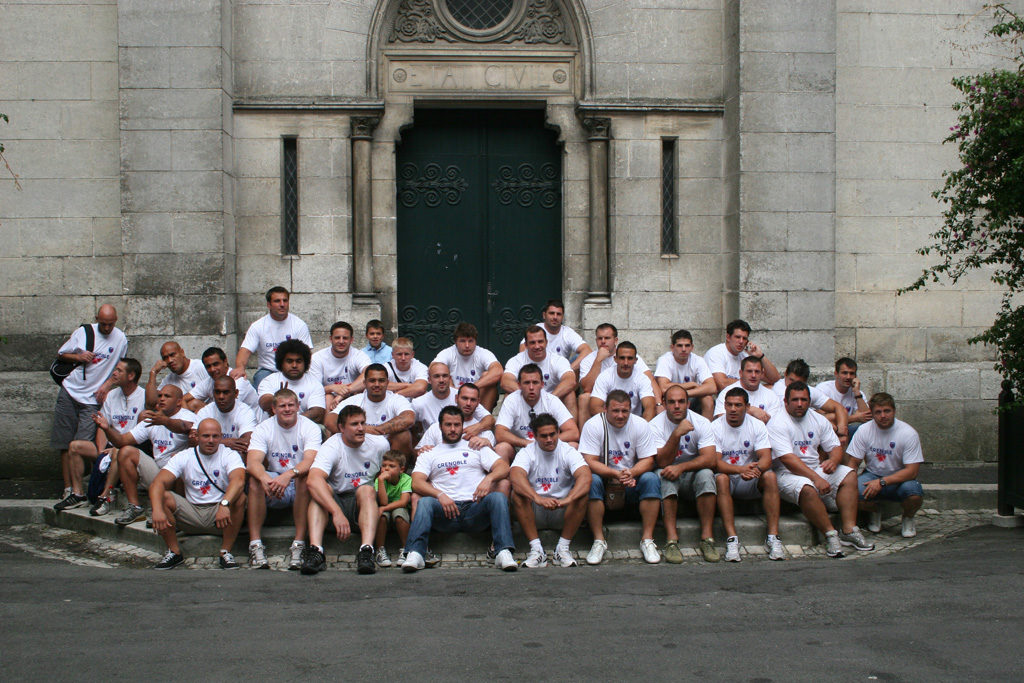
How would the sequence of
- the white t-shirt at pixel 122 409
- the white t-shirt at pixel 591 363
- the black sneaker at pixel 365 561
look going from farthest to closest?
the white t-shirt at pixel 591 363
the white t-shirt at pixel 122 409
the black sneaker at pixel 365 561

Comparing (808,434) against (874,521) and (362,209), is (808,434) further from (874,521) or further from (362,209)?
(362,209)

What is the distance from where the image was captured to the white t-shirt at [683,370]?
10797 mm

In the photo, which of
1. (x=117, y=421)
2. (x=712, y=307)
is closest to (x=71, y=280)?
(x=117, y=421)

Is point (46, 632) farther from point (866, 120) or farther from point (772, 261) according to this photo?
point (866, 120)

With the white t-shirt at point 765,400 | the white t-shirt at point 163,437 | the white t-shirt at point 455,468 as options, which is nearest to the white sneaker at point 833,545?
the white t-shirt at point 765,400

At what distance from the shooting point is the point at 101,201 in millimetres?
12164

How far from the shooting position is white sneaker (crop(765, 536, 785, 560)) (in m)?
8.93

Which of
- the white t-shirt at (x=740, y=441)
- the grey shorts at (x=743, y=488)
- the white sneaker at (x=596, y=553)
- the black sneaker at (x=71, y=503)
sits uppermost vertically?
the white t-shirt at (x=740, y=441)

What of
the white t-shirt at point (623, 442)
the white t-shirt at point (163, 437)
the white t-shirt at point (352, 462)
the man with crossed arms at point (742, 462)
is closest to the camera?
the white t-shirt at point (352, 462)

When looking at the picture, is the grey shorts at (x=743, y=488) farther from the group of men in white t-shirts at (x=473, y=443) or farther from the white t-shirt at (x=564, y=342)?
the white t-shirt at (x=564, y=342)

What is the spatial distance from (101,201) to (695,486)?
741 centimetres

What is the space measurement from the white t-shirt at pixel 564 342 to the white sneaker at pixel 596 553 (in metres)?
2.85

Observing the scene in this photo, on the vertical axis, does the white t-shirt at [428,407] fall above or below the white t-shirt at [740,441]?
above

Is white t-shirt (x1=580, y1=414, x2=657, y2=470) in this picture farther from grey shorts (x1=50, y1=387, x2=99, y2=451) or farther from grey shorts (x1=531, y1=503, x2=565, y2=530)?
grey shorts (x1=50, y1=387, x2=99, y2=451)
